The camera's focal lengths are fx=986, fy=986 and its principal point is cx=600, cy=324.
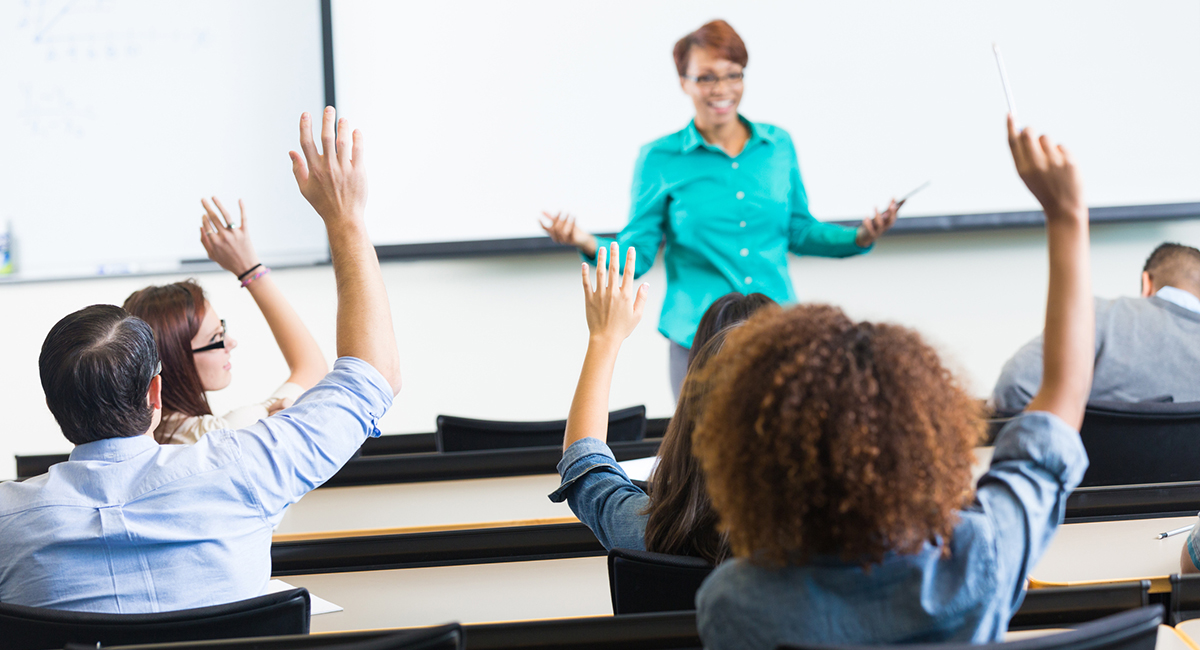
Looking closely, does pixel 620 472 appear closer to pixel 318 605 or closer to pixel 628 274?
pixel 628 274

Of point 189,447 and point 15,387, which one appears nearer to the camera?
point 189,447

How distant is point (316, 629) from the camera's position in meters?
1.45

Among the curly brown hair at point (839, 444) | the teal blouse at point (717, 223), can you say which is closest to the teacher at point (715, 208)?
the teal blouse at point (717, 223)

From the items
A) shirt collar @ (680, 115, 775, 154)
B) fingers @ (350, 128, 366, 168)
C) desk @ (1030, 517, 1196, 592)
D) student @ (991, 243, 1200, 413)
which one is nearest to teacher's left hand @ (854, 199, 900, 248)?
shirt collar @ (680, 115, 775, 154)

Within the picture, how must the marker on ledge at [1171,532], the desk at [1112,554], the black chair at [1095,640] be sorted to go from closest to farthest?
the black chair at [1095,640], the desk at [1112,554], the marker on ledge at [1171,532]

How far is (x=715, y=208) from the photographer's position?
319 cm

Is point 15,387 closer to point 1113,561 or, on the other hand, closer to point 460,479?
point 460,479

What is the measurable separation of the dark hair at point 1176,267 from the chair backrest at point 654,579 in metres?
2.32

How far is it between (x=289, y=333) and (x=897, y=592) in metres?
1.83

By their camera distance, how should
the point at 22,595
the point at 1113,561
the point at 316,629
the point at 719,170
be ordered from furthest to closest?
the point at 719,170 → the point at 1113,561 → the point at 316,629 → the point at 22,595

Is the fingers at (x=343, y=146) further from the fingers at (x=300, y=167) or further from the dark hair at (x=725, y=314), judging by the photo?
the dark hair at (x=725, y=314)

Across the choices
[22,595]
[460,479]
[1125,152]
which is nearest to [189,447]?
[22,595]

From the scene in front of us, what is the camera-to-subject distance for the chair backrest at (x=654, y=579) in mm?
1220

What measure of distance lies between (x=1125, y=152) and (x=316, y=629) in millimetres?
3953
